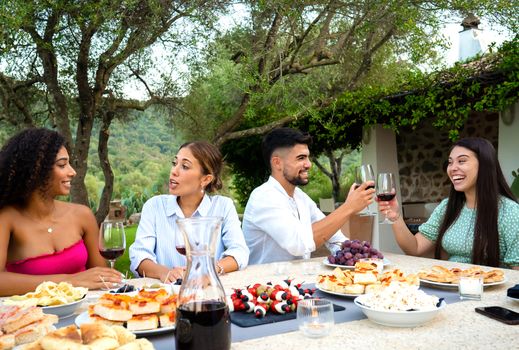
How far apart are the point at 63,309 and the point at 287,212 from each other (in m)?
1.63

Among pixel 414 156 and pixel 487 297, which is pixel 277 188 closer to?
pixel 487 297

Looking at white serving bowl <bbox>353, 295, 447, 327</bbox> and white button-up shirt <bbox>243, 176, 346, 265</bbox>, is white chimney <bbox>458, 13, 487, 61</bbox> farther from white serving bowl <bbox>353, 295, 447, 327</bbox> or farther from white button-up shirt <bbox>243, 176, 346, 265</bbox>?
white serving bowl <bbox>353, 295, 447, 327</bbox>

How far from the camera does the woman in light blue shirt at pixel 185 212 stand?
9.61 ft

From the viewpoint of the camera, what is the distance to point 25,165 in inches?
108

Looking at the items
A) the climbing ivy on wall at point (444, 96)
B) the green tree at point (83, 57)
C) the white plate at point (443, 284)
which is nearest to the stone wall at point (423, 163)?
the climbing ivy on wall at point (444, 96)

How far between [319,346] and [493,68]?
595 centimetres

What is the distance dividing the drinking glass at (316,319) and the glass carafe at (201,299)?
0.31 metres

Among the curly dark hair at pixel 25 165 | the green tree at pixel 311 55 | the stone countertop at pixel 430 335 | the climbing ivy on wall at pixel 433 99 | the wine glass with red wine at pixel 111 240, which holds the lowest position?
the stone countertop at pixel 430 335

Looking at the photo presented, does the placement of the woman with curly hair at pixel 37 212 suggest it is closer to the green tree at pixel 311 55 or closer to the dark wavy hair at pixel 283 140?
the dark wavy hair at pixel 283 140

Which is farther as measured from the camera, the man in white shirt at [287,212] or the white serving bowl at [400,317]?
the man in white shirt at [287,212]

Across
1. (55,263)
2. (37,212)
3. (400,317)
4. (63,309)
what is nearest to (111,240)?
(63,309)

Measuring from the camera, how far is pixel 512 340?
1521 mm

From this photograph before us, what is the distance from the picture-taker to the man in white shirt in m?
3.12

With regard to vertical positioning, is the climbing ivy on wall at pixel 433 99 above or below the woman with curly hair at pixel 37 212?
above
